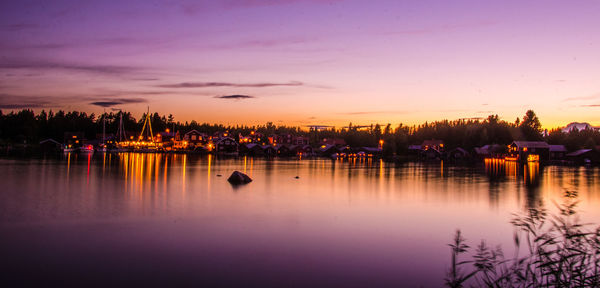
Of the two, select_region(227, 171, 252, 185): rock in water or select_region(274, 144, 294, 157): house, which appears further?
select_region(274, 144, 294, 157): house

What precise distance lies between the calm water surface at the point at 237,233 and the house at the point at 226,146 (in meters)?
73.0

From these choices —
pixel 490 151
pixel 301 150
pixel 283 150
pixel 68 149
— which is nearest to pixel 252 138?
pixel 301 150

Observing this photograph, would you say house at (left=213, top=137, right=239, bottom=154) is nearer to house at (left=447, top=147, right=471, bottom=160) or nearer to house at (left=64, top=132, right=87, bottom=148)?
house at (left=64, top=132, right=87, bottom=148)

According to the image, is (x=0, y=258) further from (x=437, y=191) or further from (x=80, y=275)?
(x=437, y=191)

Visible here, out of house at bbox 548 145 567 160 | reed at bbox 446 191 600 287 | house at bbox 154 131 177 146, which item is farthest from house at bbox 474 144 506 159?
reed at bbox 446 191 600 287

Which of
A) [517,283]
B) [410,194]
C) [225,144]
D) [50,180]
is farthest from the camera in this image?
[225,144]

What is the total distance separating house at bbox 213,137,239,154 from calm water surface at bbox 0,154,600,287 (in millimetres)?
73004

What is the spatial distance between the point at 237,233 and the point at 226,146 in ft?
285

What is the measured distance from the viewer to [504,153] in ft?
297

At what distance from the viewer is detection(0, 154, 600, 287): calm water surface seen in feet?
31.2

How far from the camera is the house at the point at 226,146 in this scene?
9864 centimetres

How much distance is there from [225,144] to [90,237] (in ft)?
289

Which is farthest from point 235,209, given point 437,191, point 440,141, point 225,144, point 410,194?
point 440,141

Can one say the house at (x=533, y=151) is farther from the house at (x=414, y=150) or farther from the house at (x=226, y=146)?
the house at (x=226, y=146)
